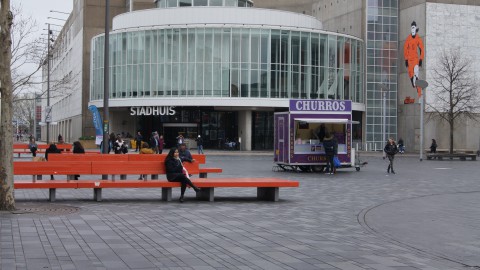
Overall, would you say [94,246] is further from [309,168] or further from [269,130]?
[269,130]

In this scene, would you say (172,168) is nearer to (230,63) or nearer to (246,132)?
(230,63)

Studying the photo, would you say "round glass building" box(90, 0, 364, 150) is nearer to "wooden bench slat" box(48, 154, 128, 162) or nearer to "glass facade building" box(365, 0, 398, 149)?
"glass facade building" box(365, 0, 398, 149)

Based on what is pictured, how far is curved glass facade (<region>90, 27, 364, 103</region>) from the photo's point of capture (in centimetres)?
5900

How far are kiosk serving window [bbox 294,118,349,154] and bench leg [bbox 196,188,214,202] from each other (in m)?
12.2

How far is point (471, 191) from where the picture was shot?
2009cm

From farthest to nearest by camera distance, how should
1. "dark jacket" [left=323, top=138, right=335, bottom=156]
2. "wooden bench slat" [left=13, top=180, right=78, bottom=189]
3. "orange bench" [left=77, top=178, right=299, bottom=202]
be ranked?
"dark jacket" [left=323, top=138, right=335, bottom=156] → "orange bench" [left=77, top=178, right=299, bottom=202] → "wooden bench slat" [left=13, top=180, right=78, bottom=189]

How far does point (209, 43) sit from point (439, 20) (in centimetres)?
2225

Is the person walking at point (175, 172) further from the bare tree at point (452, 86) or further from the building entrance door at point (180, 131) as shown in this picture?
the building entrance door at point (180, 131)

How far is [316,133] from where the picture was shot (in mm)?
28891

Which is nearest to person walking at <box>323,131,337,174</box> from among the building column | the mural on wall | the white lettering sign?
the building column

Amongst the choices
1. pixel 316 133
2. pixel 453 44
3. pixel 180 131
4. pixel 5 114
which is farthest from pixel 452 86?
pixel 5 114

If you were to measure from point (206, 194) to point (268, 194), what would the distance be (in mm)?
1569

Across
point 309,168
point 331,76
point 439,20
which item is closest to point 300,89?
point 331,76

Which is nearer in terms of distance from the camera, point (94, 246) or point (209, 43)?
point (94, 246)
